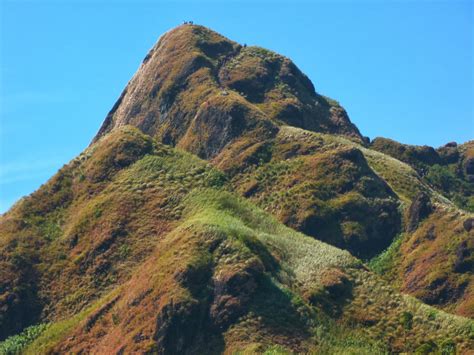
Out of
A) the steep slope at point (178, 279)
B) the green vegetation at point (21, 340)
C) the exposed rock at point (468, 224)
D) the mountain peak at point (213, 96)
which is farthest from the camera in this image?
the mountain peak at point (213, 96)

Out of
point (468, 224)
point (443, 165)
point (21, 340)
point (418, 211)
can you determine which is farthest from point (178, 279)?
point (443, 165)

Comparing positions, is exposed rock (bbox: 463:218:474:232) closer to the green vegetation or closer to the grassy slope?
the grassy slope

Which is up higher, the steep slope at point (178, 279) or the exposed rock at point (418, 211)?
the exposed rock at point (418, 211)

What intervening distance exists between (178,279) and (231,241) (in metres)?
6.75

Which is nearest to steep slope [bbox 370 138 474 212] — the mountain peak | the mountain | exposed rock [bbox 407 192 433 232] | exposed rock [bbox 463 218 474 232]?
the mountain

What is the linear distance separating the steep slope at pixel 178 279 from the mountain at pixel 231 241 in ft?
0.61

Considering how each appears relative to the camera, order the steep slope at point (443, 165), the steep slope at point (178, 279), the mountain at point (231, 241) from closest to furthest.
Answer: the steep slope at point (178, 279) < the mountain at point (231, 241) < the steep slope at point (443, 165)

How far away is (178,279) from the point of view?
77625 mm

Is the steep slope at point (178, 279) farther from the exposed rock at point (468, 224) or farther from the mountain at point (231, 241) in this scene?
the exposed rock at point (468, 224)

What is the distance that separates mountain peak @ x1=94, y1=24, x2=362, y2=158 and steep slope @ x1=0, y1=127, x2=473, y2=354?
3067 cm

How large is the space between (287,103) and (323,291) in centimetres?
7578

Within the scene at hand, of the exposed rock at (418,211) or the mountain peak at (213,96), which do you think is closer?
the exposed rock at (418,211)

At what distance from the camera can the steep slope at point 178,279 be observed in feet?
244

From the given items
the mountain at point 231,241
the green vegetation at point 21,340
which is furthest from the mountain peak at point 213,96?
the green vegetation at point 21,340
